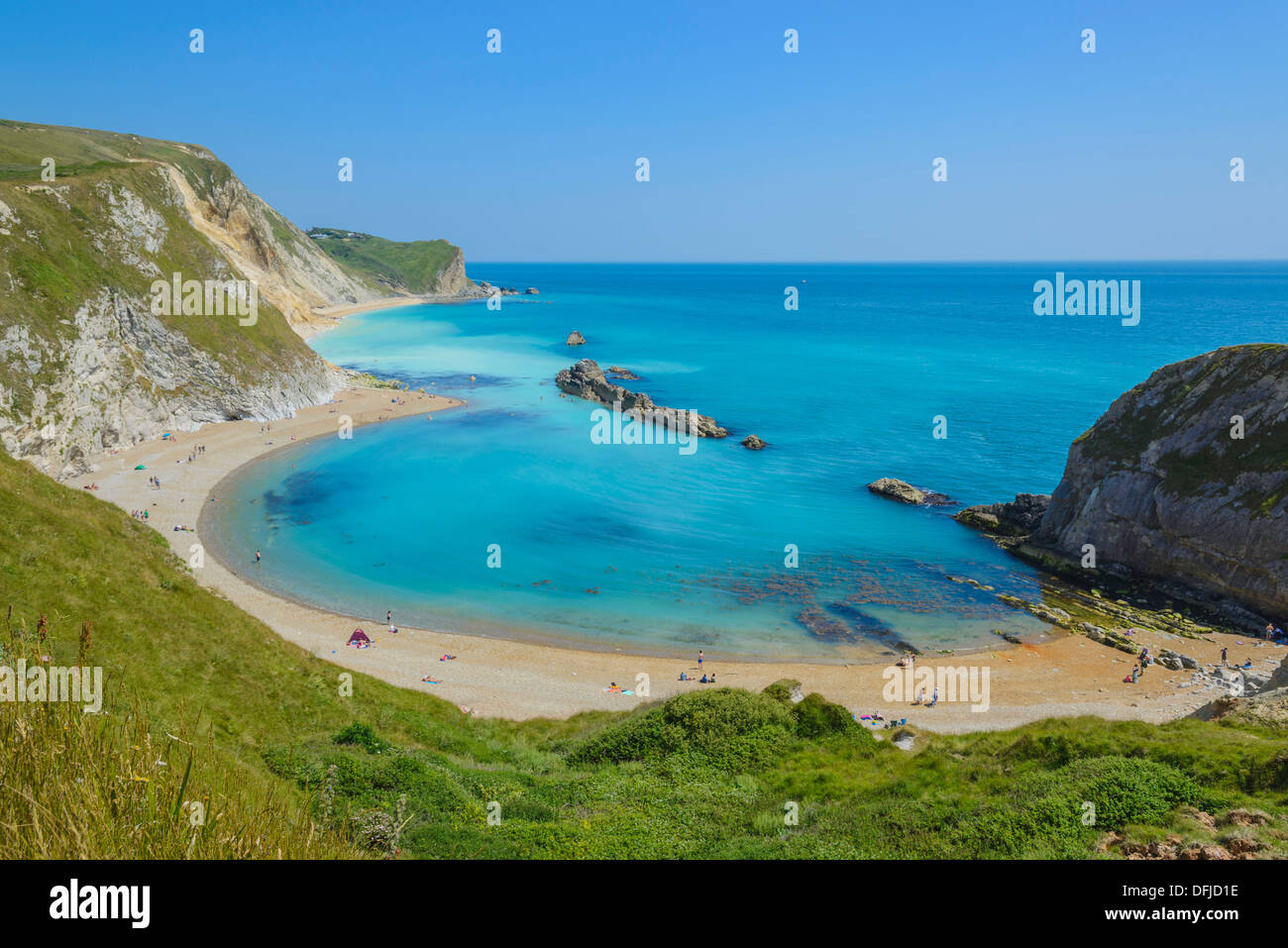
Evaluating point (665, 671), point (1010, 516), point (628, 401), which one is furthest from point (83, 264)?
point (1010, 516)

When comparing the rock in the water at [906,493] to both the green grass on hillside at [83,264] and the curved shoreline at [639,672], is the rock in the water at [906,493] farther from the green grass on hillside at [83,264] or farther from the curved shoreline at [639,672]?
the green grass on hillside at [83,264]

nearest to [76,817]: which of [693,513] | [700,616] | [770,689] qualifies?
[770,689]

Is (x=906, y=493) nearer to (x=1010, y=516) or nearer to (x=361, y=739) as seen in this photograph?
(x=1010, y=516)

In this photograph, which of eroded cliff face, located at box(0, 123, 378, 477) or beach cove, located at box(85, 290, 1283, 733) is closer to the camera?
beach cove, located at box(85, 290, 1283, 733)

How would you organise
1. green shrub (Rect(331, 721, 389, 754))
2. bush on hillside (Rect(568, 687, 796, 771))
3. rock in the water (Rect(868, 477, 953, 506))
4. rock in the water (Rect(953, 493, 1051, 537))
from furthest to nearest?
rock in the water (Rect(868, 477, 953, 506)) → rock in the water (Rect(953, 493, 1051, 537)) → bush on hillside (Rect(568, 687, 796, 771)) → green shrub (Rect(331, 721, 389, 754))

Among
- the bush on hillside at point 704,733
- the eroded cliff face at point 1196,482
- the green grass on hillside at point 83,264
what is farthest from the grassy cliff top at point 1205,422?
the green grass on hillside at point 83,264

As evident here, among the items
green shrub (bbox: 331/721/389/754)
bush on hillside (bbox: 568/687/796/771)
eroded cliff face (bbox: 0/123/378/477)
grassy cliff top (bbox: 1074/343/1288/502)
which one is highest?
eroded cliff face (bbox: 0/123/378/477)

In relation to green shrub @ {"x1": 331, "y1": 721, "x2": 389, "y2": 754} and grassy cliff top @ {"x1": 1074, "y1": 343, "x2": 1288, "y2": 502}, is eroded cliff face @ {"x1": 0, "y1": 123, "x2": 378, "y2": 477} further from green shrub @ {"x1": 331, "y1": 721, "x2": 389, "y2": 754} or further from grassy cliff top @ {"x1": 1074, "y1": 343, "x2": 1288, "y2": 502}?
grassy cliff top @ {"x1": 1074, "y1": 343, "x2": 1288, "y2": 502}

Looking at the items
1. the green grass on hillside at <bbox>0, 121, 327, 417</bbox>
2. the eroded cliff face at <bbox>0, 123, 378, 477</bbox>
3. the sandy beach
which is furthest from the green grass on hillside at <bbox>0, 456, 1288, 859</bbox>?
the sandy beach
